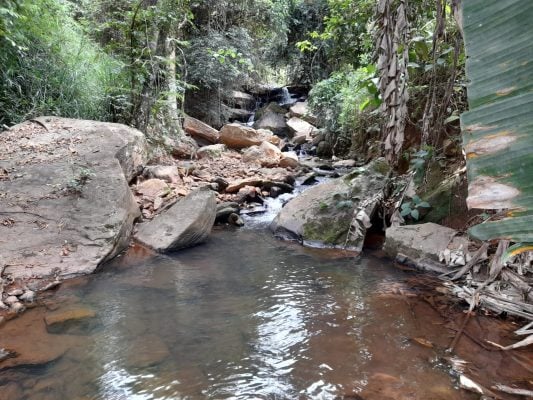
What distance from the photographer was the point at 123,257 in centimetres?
405

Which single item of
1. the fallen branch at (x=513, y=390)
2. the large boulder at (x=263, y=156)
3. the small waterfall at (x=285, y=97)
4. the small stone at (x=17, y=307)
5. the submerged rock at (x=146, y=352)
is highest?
the small waterfall at (x=285, y=97)

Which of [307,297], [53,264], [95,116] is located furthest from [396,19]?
[95,116]

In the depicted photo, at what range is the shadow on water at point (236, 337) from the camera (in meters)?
2.05

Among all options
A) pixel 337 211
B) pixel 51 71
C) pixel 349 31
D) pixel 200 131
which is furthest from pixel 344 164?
pixel 51 71

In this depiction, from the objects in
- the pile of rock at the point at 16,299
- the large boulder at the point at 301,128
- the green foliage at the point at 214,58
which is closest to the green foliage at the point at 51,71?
Answer: the pile of rock at the point at 16,299

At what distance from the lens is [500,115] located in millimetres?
482

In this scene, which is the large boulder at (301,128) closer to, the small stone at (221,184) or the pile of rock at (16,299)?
the small stone at (221,184)

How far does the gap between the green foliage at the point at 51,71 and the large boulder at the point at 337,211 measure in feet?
12.0

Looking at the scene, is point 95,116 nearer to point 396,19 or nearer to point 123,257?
point 123,257

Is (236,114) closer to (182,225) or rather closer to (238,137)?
(238,137)

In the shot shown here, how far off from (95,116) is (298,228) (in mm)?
3922

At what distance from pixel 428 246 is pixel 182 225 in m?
2.63

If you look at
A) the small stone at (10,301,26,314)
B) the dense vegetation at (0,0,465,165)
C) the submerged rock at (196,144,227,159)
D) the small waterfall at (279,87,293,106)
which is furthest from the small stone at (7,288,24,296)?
the small waterfall at (279,87,293,106)

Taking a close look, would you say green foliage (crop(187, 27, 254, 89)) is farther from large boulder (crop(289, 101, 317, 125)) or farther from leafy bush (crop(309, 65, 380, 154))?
large boulder (crop(289, 101, 317, 125))
